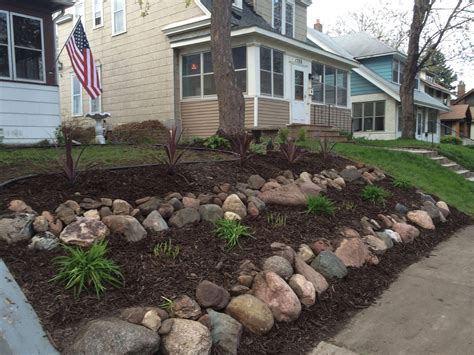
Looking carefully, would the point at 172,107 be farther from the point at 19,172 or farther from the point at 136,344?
the point at 136,344

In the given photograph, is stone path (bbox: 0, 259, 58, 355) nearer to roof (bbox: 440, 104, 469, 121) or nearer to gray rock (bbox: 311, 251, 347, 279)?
gray rock (bbox: 311, 251, 347, 279)

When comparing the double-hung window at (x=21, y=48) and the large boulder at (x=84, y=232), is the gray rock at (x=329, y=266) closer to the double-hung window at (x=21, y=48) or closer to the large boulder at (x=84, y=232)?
the large boulder at (x=84, y=232)

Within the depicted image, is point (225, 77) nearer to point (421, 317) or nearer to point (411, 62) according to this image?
point (421, 317)

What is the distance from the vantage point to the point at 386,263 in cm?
483

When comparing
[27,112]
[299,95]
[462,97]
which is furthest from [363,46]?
[462,97]

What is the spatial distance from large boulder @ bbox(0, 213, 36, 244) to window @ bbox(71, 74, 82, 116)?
51.8 ft

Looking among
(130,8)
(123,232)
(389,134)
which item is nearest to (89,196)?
(123,232)

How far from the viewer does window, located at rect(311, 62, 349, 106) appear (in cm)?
1674

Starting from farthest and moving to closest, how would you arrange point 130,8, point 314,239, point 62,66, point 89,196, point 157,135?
point 62,66
point 130,8
point 157,135
point 314,239
point 89,196

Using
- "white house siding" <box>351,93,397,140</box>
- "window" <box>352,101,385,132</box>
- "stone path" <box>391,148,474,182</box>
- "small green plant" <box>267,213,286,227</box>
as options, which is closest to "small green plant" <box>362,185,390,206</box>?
"small green plant" <box>267,213,286,227</box>

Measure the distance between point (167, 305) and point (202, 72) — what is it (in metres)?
12.3

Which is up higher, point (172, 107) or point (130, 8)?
point (130, 8)

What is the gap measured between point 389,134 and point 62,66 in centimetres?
1652

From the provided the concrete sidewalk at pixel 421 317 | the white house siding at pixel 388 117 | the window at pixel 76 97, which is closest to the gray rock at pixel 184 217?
the concrete sidewalk at pixel 421 317
